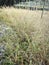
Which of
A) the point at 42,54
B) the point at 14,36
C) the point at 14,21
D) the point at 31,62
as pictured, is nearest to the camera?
Answer: the point at 31,62

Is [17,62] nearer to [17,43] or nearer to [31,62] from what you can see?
[31,62]

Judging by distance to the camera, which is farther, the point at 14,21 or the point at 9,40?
the point at 14,21

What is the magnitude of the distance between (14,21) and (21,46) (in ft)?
5.04

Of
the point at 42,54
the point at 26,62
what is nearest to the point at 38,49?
the point at 42,54

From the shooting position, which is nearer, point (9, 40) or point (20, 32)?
point (9, 40)

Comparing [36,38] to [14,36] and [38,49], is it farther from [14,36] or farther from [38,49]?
[14,36]

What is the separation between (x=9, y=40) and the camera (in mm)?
3949

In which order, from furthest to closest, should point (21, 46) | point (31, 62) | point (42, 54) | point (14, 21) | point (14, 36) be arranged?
point (14, 21) → point (14, 36) → point (21, 46) → point (42, 54) → point (31, 62)

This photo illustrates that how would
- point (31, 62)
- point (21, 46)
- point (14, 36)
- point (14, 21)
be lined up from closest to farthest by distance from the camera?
point (31, 62), point (21, 46), point (14, 36), point (14, 21)

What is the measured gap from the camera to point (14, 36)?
4.38 metres

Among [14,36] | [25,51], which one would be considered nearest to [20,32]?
[14,36]

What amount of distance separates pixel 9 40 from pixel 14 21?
1452mm

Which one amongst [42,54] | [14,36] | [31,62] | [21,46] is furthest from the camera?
[14,36]

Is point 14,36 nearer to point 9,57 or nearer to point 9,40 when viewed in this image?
point 9,40
